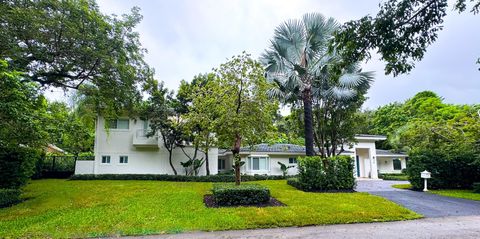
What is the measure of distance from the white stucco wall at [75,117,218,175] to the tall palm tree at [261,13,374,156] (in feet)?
32.4

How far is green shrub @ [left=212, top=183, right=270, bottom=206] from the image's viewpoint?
10109mm

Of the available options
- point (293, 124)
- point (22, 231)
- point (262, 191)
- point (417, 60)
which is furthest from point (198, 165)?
point (417, 60)

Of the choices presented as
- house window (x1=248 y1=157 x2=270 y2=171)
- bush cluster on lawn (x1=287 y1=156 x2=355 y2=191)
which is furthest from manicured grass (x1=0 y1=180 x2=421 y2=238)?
house window (x1=248 y1=157 x2=270 y2=171)

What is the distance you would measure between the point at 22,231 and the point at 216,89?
26.0 feet

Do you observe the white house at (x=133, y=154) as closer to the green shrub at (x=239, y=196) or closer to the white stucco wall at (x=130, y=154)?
the white stucco wall at (x=130, y=154)

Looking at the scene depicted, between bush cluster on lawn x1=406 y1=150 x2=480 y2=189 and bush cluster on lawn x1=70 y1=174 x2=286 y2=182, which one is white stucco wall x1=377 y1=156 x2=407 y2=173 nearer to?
bush cluster on lawn x1=406 y1=150 x2=480 y2=189

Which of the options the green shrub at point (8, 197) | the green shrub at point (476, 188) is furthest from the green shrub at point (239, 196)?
Answer: the green shrub at point (476, 188)

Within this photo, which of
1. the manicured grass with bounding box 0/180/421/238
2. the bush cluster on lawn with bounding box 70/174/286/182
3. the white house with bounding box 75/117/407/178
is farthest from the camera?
the white house with bounding box 75/117/407/178

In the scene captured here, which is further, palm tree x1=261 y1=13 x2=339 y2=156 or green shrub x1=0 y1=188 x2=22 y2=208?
palm tree x1=261 y1=13 x2=339 y2=156

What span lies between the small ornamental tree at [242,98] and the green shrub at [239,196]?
1575mm

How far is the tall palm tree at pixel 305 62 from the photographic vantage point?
15.1 metres

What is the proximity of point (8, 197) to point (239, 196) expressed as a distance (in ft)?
30.1

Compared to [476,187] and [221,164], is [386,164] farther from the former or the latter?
[221,164]

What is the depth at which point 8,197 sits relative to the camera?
10547 mm
